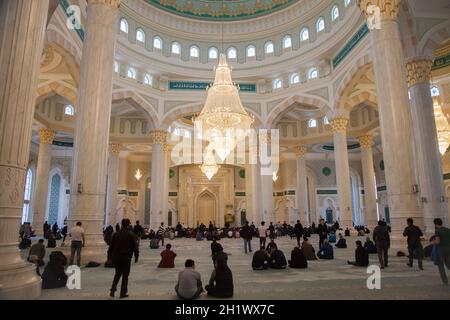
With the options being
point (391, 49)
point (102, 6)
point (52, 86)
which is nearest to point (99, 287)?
point (102, 6)

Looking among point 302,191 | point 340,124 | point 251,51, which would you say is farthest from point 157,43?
point 302,191

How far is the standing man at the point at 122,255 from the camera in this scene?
140 inches

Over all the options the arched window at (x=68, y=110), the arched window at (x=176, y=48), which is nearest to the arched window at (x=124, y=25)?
the arched window at (x=176, y=48)

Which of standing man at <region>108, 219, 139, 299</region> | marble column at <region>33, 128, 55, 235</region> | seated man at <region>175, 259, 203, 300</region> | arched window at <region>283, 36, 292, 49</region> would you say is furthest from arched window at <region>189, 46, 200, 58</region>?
seated man at <region>175, 259, 203, 300</region>

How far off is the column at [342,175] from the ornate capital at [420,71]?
15.6ft

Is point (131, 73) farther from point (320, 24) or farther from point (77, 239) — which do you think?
point (77, 239)

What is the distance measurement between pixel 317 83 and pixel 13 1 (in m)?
13.6

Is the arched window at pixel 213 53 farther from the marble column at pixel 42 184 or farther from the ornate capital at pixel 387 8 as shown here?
the ornate capital at pixel 387 8

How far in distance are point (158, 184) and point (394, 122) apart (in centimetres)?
1151

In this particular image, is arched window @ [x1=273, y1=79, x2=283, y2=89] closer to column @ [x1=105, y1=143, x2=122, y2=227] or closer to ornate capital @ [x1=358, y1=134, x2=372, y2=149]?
ornate capital @ [x1=358, y1=134, x2=372, y2=149]

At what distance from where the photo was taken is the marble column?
14.5 metres

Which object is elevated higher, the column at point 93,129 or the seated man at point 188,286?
the column at point 93,129

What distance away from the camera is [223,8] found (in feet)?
57.0
